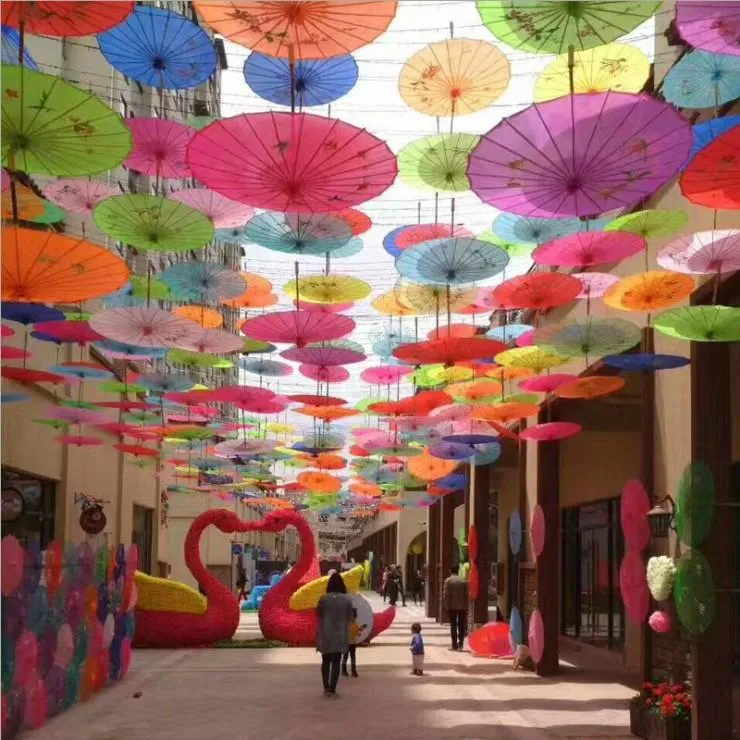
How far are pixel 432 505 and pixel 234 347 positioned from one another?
2134 centimetres

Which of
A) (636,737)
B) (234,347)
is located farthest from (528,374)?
(636,737)

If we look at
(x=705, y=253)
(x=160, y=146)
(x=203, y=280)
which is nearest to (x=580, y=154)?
(x=705, y=253)

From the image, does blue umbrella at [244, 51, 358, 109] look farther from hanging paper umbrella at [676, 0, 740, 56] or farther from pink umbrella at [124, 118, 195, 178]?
hanging paper umbrella at [676, 0, 740, 56]

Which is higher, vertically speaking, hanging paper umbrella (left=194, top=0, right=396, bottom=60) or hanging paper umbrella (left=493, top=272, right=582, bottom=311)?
hanging paper umbrella (left=194, top=0, right=396, bottom=60)

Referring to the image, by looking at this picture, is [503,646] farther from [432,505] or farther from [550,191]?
[432,505]

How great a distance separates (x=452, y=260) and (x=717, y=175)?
3546 millimetres

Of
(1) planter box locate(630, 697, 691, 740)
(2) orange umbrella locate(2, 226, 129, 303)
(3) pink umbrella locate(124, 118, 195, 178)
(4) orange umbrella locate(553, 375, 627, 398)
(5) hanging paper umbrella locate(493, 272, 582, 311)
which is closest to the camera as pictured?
(2) orange umbrella locate(2, 226, 129, 303)

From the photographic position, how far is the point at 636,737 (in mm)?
10180

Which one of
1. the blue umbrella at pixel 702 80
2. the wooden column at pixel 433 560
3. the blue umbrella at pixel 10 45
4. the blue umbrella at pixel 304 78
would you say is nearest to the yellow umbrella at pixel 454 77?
the blue umbrella at pixel 304 78

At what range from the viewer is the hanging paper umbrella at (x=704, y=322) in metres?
8.70

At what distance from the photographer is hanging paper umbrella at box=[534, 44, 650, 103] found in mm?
8055

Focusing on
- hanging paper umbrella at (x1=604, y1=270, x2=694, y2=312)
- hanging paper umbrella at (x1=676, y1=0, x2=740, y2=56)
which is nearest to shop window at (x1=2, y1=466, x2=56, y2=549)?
hanging paper umbrella at (x1=604, y1=270, x2=694, y2=312)

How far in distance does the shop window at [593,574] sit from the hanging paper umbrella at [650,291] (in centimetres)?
933

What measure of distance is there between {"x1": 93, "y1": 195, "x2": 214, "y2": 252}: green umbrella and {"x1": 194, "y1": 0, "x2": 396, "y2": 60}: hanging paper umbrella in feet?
8.93
